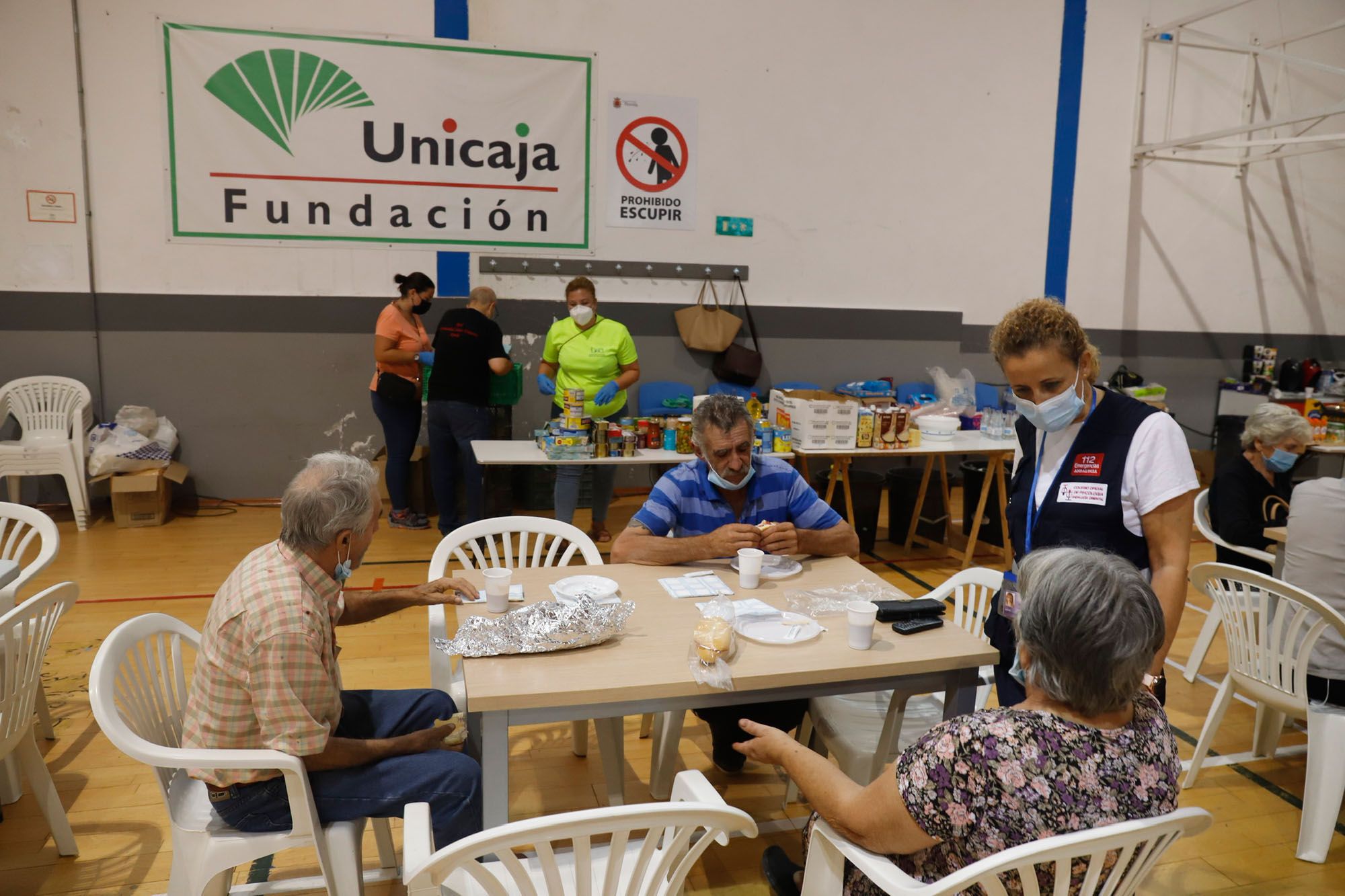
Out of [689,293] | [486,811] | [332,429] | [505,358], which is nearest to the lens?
[486,811]

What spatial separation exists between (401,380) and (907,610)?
14.4 ft

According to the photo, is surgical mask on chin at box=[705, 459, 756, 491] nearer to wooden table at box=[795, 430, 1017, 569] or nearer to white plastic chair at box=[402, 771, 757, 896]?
white plastic chair at box=[402, 771, 757, 896]

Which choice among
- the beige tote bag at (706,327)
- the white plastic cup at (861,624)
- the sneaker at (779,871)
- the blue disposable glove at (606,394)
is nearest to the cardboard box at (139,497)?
the blue disposable glove at (606,394)

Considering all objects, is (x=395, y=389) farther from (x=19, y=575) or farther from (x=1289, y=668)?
(x=1289, y=668)

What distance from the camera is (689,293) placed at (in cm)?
711

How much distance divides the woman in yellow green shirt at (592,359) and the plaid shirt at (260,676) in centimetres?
366

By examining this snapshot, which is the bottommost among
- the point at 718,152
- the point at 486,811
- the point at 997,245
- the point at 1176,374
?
the point at 486,811

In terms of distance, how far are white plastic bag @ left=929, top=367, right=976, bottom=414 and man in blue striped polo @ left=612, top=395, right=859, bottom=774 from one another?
15.1 ft

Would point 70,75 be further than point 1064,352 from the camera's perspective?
Yes

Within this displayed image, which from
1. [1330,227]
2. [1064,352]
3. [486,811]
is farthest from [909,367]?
[486,811]

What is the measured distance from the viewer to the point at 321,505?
1905 mm

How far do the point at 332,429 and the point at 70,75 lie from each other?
2.84 m

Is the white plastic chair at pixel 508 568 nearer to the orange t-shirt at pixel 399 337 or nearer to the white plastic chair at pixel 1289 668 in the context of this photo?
the white plastic chair at pixel 1289 668

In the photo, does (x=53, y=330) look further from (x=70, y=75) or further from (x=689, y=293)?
(x=689, y=293)
